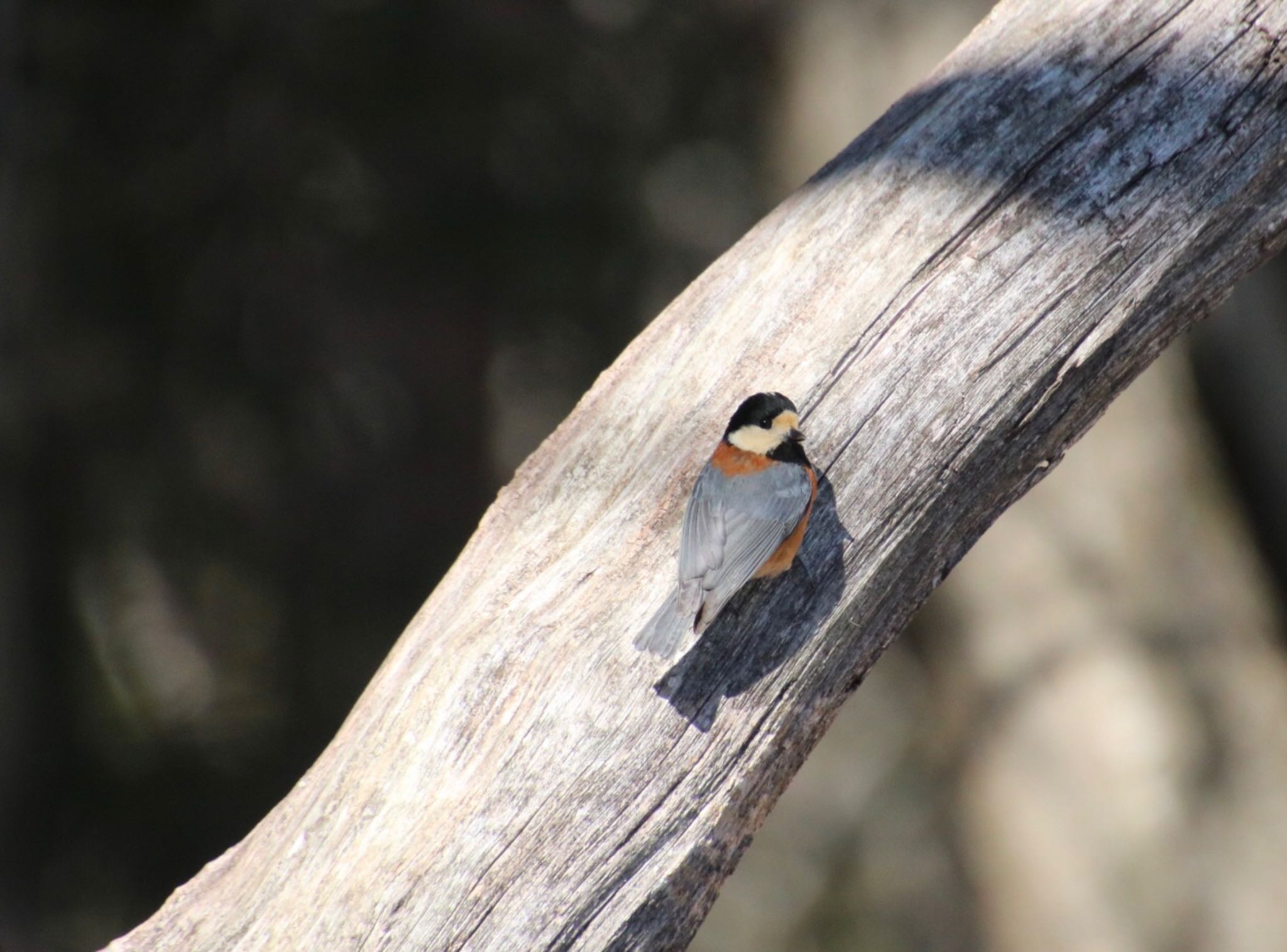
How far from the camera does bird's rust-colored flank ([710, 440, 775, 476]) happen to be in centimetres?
226

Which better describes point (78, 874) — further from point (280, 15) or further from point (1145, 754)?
point (1145, 754)

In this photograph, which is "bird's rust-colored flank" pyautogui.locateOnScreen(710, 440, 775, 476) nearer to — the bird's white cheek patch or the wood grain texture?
the bird's white cheek patch

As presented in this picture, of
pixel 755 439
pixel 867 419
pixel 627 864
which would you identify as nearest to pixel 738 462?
pixel 755 439

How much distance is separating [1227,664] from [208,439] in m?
5.69

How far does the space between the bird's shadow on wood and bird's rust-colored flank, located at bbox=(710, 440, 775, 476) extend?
Answer: 0.21m

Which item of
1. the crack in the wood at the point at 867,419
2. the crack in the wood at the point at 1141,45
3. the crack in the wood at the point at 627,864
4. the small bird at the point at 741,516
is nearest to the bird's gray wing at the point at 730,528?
the small bird at the point at 741,516

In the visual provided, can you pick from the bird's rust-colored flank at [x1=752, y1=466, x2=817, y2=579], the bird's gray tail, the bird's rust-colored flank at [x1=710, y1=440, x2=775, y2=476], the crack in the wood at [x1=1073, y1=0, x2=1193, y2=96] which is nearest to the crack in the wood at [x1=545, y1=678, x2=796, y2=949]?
the bird's gray tail

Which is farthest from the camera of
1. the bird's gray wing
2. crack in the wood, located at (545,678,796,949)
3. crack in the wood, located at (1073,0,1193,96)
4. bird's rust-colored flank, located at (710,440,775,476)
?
crack in the wood, located at (1073,0,1193,96)

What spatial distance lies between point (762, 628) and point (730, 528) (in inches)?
10.4

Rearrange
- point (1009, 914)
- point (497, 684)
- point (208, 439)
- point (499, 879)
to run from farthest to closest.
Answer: point (208, 439)
point (1009, 914)
point (497, 684)
point (499, 879)

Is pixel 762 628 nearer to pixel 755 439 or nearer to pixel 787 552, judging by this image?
pixel 787 552

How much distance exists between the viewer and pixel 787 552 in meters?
2.28

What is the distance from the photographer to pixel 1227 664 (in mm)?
5184

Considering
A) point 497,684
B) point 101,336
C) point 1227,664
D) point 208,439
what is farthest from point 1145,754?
point 101,336
